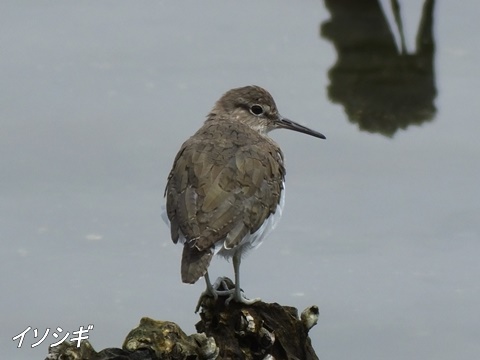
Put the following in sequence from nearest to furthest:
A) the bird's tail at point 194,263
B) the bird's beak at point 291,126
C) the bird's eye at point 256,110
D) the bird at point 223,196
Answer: the bird's tail at point 194,263 < the bird at point 223,196 < the bird's eye at point 256,110 < the bird's beak at point 291,126

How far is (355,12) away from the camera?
13953 millimetres

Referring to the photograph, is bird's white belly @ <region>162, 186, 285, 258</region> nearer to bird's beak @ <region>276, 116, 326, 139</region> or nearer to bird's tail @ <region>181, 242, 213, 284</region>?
bird's tail @ <region>181, 242, 213, 284</region>

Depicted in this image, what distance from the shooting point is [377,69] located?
42.7ft

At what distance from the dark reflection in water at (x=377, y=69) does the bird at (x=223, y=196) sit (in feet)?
7.84

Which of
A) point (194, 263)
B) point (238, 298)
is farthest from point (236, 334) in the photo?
point (194, 263)

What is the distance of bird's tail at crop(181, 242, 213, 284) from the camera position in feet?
28.0

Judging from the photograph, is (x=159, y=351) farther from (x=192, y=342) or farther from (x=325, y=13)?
(x=325, y=13)

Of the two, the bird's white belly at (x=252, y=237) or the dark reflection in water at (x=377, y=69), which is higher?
the dark reflection in water at (x=377, y=69)

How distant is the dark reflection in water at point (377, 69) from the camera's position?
12289 mm

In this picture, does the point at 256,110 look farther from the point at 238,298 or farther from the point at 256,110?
the point at 238,298

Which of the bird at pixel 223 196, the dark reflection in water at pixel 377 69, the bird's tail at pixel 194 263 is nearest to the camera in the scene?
the bird's tail at pixel 194 263

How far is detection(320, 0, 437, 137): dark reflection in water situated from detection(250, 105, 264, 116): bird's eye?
1.68 meters

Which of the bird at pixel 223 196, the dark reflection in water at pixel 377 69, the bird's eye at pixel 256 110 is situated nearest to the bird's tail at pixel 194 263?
the bird at pixel 223 196

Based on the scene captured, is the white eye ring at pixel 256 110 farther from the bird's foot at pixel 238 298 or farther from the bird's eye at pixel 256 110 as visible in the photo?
the bird's foot at pixel 238 298
